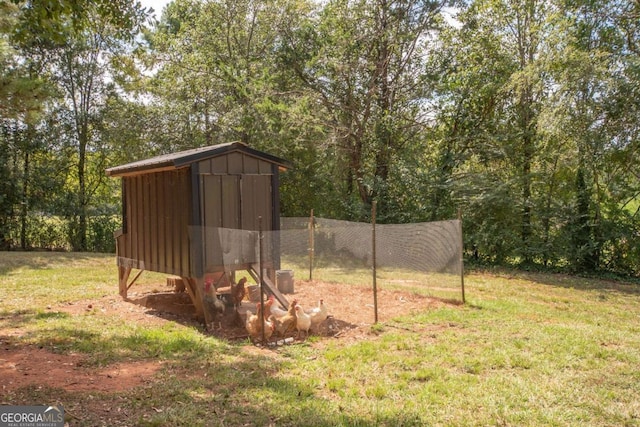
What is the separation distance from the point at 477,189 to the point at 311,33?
24.5 ft

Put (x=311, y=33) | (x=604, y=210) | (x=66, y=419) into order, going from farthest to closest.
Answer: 1. (x=311, y=33)
2. (x=604, y=210)
3. (x=66, y=419)

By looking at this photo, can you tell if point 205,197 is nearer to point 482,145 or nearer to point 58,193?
point 482,145

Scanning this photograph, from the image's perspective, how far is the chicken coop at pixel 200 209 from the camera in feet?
20.4

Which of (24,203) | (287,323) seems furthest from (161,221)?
(24,203)

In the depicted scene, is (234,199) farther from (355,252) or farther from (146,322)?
(355,252)

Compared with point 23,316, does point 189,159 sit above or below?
above

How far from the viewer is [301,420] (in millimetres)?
3346

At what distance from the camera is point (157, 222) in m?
6.93

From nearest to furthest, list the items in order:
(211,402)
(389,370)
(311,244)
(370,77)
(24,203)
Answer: (211,402) < (389,370) < (311,244) < (370,77) < (24,203)

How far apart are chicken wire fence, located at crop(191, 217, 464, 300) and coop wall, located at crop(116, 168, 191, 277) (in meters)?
0.50

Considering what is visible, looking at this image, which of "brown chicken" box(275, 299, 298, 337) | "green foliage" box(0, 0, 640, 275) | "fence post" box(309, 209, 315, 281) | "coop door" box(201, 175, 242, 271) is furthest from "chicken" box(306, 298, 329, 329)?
"green foliage" box(0, 0, 640, 275)

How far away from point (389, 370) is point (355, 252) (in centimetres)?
508

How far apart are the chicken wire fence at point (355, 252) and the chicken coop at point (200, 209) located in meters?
0.04

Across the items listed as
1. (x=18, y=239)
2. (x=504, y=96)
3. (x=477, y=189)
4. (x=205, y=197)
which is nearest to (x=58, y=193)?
(x=18, y=239)
